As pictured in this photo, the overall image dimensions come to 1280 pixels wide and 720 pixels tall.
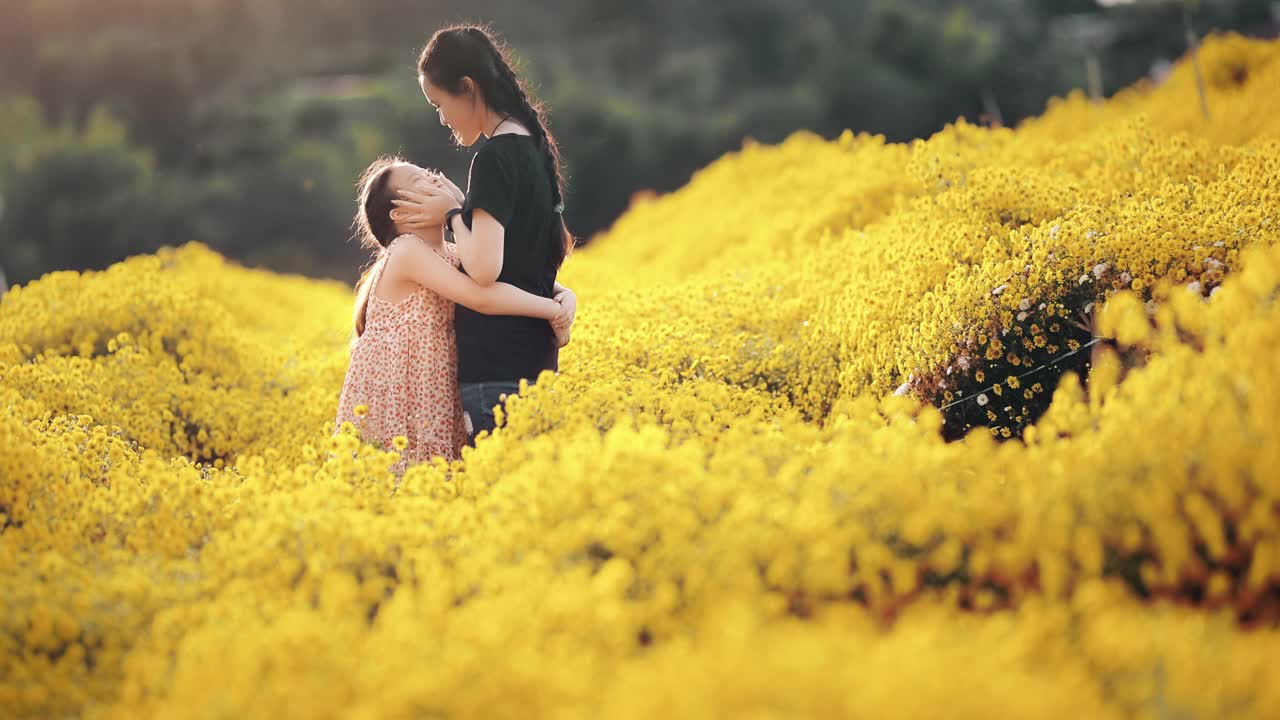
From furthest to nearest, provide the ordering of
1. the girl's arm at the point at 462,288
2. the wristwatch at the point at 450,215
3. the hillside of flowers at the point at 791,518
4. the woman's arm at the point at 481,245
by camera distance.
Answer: the wristwatch at the point at 450,215
the girl's arm at the point at 462,288
the woman's arm at the point at 481,245
the hillside of flowers at the point at 791,518

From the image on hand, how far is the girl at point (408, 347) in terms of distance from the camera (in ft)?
12.9

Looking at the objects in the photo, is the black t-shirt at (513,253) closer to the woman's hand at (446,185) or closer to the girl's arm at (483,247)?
the girl's arm at (483,247)

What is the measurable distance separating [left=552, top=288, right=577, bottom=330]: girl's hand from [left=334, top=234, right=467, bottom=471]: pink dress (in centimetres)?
38

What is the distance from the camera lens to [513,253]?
151 inches

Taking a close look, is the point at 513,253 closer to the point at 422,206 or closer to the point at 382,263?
the point at 422,206

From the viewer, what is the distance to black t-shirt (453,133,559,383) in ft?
12.0

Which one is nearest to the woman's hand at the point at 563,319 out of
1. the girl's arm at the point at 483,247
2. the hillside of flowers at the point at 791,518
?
the hillside of flowers at the point at 791,518

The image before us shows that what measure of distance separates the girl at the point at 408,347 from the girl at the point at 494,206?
3.2 inches

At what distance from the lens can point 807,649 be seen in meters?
1.76

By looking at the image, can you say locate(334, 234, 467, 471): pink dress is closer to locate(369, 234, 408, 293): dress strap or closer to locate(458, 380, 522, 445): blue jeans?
locate(369, 234, 408, 293): dress strap

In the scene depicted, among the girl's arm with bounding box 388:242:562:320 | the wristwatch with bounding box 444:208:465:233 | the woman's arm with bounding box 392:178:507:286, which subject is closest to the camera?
the woman's arm with bounding box 392:178:507:286

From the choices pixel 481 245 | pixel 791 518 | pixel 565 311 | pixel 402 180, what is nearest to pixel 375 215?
pixel 402 180

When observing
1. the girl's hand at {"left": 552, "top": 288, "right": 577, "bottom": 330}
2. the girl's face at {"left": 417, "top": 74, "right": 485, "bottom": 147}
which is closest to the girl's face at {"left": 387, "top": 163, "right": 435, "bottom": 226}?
the girl's face at {"left": 417, "top": 74, "right": 485, "bottom": 147}

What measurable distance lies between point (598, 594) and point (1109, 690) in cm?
97
